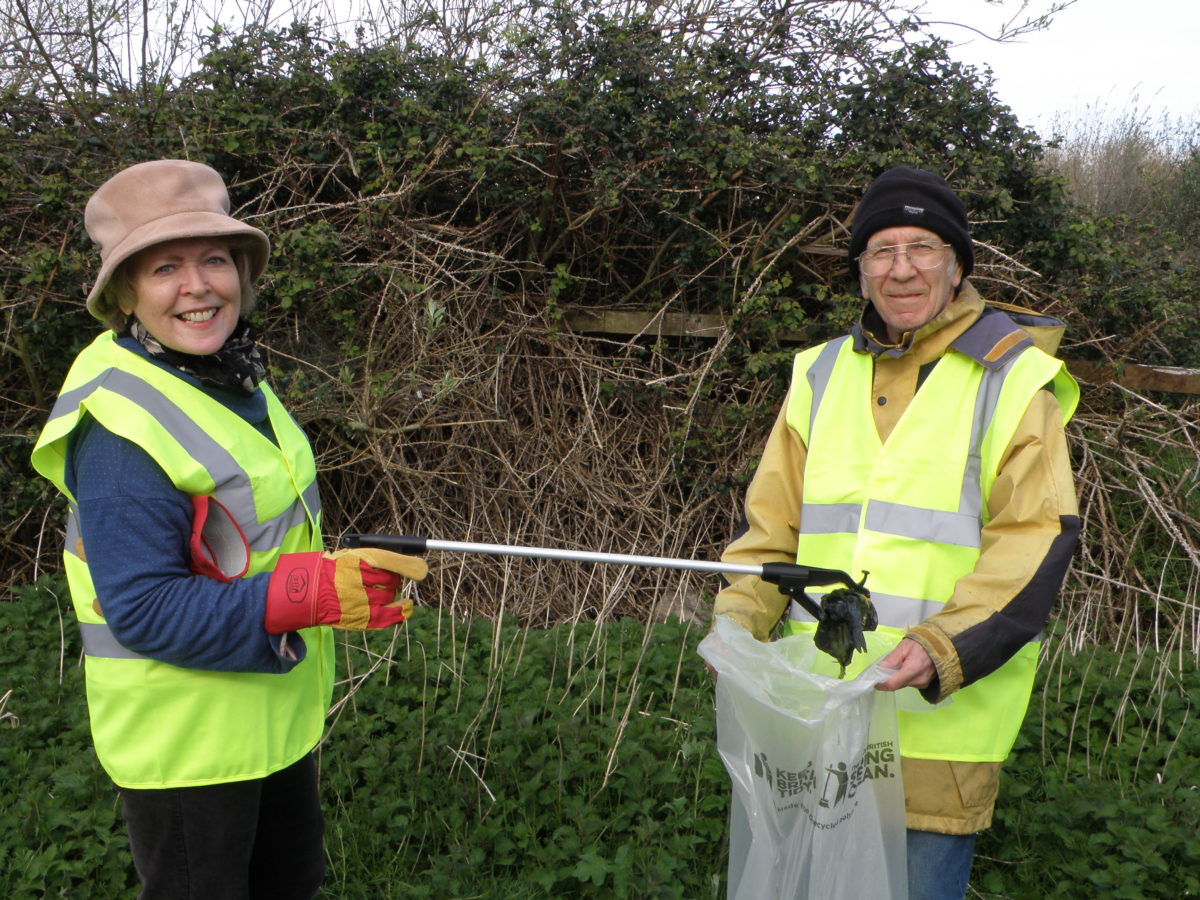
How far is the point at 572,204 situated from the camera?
19.1 feet

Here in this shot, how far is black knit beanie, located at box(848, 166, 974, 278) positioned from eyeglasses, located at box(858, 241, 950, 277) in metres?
0.04

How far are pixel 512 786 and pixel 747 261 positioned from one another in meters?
3.22

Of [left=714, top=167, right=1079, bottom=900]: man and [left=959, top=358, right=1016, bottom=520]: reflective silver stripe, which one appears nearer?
[left=714, top=167, right=1079, bottom=900]: man

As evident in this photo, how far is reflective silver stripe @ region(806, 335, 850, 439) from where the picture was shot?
253 cm

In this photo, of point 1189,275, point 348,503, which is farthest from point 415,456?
point 1189,275

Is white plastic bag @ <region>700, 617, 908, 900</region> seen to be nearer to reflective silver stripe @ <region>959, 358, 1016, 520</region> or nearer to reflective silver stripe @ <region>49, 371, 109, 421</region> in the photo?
reflective silver stripe @ <region>959, 358, 1016, 520</region>

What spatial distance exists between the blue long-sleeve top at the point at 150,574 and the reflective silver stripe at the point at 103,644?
10cm

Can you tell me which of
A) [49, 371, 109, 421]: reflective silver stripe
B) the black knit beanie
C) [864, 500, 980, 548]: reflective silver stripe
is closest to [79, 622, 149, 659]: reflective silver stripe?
[49, 371, 109, 421]: reflective silver stripe

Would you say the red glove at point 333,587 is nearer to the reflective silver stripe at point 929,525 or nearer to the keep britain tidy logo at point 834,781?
the keep britain tidy logo at point 834,781

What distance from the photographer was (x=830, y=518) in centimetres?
240

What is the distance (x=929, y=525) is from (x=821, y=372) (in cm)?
49

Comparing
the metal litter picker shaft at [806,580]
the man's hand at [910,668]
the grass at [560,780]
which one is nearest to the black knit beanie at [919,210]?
the metal litter picker shaft at [806,580]

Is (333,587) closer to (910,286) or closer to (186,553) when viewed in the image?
(186,553)

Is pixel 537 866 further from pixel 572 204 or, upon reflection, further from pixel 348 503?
pixel 572 204
